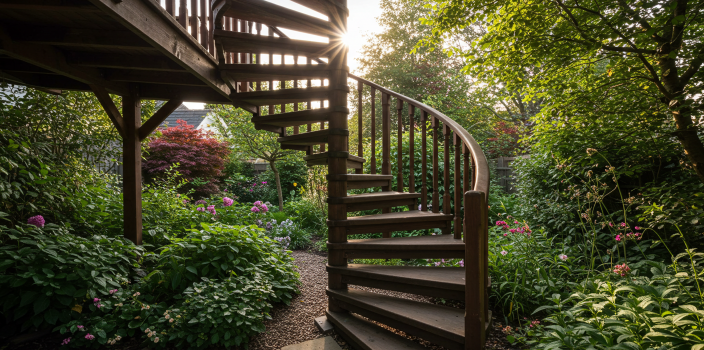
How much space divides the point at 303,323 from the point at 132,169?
224 centimetres

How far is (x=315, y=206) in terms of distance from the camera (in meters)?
5.38

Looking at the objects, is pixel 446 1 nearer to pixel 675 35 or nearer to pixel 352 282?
pixel 675 35

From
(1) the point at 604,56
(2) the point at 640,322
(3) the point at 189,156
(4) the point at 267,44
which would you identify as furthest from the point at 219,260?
(3) the point at 189,156

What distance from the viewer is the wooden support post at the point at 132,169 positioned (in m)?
3.03

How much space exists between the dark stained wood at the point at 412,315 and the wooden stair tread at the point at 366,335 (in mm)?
58

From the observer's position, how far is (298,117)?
9.28 ft

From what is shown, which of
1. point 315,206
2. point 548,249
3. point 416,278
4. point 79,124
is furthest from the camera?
point 315,206

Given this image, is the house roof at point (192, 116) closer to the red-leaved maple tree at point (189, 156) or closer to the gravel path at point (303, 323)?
the red-leaved maple tree at point (189, 156)

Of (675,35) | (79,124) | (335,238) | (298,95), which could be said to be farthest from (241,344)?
(675,35)

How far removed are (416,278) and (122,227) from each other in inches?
117

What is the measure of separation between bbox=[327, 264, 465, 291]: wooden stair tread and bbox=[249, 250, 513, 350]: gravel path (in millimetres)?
369

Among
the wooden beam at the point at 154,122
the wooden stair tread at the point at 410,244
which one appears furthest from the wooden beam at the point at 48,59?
the wooden stair tread at the point at 410,244

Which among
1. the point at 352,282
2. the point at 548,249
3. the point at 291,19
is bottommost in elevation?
the point at 352,282

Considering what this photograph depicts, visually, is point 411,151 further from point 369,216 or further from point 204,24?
point 204,24
